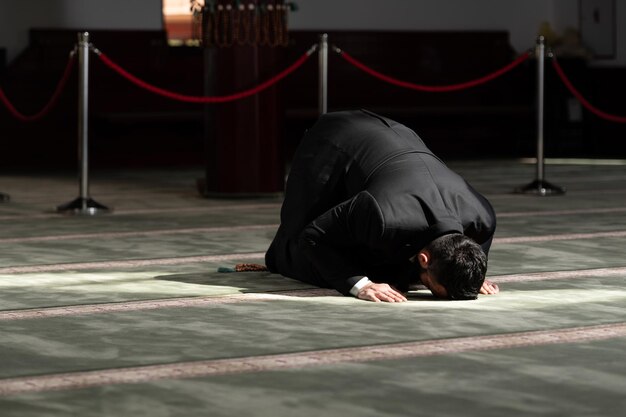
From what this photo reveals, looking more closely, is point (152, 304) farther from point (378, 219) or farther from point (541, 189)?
point (541, 189)

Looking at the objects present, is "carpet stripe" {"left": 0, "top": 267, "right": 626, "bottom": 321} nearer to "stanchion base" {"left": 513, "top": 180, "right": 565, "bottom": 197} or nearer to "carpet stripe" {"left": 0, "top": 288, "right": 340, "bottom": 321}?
"carpet stripe" {"left": 0, "top": 288, "right": 340, "bottom": 321}

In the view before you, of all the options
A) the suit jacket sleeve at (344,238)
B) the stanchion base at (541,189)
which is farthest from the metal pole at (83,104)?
the suit jacket sleeve at (344,238)

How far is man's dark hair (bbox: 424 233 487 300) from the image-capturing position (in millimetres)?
4660

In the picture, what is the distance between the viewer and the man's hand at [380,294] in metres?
4.96

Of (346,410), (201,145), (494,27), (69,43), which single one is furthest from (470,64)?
(346,410)

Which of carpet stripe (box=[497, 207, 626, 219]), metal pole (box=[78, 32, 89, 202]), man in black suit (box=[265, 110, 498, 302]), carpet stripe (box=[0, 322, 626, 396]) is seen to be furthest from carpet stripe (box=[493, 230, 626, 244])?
metal pole (box=[78, 32, 89, 202])

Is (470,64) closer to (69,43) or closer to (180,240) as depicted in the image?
(69,43)

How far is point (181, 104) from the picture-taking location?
1298cm

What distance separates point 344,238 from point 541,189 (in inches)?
194

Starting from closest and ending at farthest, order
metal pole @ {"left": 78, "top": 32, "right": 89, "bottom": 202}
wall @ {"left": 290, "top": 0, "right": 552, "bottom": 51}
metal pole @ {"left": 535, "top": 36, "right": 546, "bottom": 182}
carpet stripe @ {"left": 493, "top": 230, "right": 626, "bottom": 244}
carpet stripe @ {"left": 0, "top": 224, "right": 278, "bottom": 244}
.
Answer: carpet stripe @ {"left": 493, "top": 230, "right": 626, "bottom": 244} < carpet stripe @ {"left": 0, "top": 224, "right": 278, "bottom": 244} < metal pole @ {"left": 78, "top": 32, "right": 89, "bottom": 202} < metal pole @ {"left": 535, "top": 36, "right": 546, "bottom": 182} < wall @ {"left": 290, "top": 0, "right": 552, "bottom": 51}

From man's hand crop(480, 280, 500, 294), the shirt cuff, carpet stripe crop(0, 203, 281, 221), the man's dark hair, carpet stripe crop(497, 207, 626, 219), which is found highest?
the man's dark hair

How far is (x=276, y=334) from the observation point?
14.4ft

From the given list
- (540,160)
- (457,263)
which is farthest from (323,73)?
(457,263)

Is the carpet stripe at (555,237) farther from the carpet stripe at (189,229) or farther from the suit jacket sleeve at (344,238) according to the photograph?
the suit jacket sleeve at (344,238)
